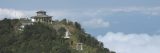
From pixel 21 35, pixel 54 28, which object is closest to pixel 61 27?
pixel 54 28

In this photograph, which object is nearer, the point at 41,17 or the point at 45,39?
the point at 45,39

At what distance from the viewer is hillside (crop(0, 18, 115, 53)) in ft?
352

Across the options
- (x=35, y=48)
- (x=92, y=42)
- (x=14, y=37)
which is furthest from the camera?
(x=92, y=42)

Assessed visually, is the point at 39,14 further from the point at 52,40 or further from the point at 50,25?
the point at 52,40

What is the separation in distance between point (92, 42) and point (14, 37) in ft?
50.8

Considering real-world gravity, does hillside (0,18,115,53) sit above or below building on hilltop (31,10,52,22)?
below

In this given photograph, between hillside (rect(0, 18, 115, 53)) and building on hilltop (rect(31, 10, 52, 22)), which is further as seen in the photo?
building on hilltop (rect(31, 10, 52, 22))

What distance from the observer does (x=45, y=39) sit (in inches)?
4377

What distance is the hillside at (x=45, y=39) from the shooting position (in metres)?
107

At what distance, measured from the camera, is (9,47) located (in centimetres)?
11038

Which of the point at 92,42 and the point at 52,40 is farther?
the point at 92,42

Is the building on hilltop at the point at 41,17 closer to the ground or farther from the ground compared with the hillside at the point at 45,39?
farther from the ground

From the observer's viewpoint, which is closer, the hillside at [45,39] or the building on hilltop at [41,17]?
the hillside at [45,39]

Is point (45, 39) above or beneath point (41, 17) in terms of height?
beneath
